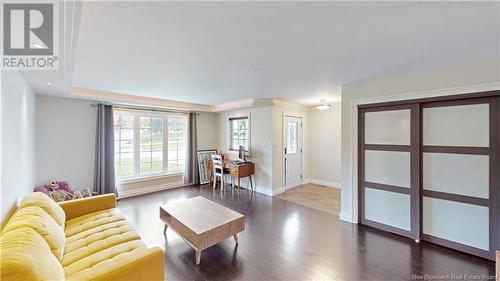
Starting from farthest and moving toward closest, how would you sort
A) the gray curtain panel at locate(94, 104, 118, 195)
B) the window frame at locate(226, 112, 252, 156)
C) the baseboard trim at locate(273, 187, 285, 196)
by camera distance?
the window frame at locate(226, 112, 252, 156) < the baseboard trim at locate(273, 187, 285, 196) < the gray curtain panel at locate(94, 104, 118, 195)

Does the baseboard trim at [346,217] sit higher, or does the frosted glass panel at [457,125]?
the frosted glass panel at [457,125]

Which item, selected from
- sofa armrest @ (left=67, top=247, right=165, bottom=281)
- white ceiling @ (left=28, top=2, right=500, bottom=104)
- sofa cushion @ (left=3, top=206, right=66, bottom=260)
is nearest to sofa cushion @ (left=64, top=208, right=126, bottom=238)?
sofa cushion @ (left=3, top=206, right=66, bottom=260)

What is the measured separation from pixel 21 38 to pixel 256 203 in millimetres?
A: 3906

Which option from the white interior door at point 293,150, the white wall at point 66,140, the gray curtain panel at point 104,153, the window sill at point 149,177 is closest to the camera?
the white wall at point 66,140

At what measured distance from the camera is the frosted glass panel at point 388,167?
115 inches

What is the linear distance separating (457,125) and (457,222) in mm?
1188

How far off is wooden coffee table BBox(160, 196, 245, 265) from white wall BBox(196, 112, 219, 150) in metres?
3.24

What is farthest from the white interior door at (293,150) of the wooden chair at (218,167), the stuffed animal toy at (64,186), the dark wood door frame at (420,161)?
the stuffed animal toy at (64,186)

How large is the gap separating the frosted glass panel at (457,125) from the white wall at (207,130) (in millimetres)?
5064

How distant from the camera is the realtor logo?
4.09 feet

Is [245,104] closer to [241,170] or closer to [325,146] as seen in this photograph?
[241,170]

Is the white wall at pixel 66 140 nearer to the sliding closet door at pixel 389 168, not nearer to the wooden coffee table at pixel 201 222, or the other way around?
the wooden coffee table at pixel 201 222

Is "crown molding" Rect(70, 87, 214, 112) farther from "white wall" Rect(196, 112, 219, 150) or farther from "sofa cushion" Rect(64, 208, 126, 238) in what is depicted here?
"sofa cushion" Rect(64, 208, 126, 238)

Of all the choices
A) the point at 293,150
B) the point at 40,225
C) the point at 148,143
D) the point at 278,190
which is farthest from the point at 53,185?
the point at 293,150
